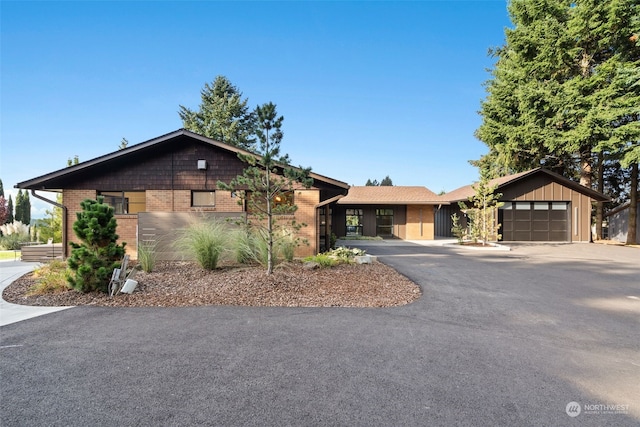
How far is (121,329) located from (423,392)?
3.91 meters

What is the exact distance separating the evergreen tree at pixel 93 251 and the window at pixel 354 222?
16.9 metres

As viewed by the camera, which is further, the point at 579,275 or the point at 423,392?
the point at 579,275

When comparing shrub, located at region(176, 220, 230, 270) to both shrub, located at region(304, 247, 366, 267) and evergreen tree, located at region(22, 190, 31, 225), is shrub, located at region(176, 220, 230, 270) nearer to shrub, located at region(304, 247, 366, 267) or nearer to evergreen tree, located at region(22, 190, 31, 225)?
shrub, located at region(304, 247, 366, 267)

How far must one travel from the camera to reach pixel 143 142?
10328 millimetres

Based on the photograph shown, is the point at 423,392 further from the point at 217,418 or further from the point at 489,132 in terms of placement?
the point at 489,132

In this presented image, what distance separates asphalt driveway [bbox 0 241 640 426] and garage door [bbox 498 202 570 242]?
1496cm

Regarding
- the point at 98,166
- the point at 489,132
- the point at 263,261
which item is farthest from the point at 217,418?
the point at 489,132

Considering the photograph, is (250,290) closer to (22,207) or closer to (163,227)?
(163,227)

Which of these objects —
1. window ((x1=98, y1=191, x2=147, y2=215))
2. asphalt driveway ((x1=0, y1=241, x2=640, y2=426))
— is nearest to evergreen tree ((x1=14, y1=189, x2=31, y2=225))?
window ((x1=98, y1=191, x2=147, y2=215))

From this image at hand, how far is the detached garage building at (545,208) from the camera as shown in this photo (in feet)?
61.0

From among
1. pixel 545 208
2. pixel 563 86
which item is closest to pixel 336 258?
pixel 545 208

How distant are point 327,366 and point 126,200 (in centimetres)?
1131

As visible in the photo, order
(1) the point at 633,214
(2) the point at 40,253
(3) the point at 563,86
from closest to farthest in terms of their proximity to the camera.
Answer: (2) the point at 40,253, (1) the point at 633,214, (3) the point at 563,86

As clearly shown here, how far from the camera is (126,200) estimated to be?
37.1 feet
